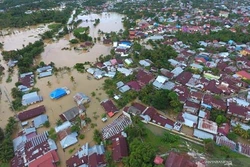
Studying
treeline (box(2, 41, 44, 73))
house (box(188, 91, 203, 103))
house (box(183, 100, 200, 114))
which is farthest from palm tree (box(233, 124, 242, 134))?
treeline (box(2, 41, 44, 73))

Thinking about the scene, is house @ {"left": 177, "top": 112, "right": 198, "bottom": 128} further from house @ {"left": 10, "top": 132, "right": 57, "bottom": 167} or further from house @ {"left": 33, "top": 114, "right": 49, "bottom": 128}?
house @ {"left": 33, "top": 114, "right": 49, "bottom": 128}

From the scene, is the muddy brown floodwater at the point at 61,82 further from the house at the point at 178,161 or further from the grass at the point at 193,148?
the house at the point at 178,161

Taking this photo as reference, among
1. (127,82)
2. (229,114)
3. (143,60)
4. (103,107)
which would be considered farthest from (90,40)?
(229,114)

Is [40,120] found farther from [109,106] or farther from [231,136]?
[231,136]

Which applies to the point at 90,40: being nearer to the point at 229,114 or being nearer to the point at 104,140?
the point at 104,140

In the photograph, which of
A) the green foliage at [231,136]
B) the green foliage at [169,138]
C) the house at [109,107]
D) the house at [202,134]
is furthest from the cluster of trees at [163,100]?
the green foliage at [231,136]

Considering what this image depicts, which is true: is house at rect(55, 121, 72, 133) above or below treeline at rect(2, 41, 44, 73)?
below
